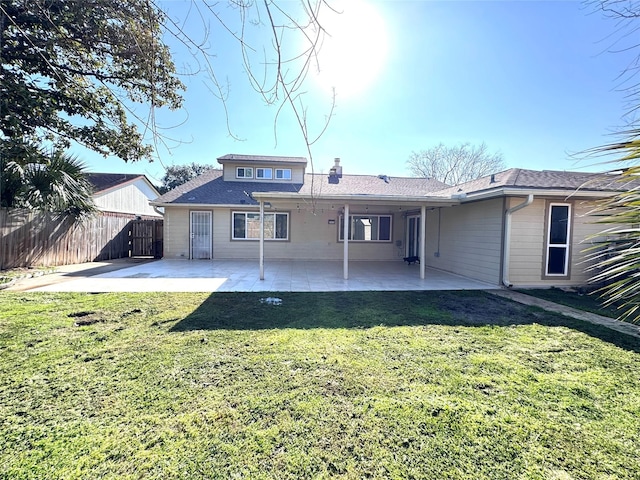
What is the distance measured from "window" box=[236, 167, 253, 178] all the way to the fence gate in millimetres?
4024

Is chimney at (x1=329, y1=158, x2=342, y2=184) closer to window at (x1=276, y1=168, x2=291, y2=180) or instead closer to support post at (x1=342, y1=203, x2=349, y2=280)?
window at (x1=276, y1=168, x2=291, y2=180)

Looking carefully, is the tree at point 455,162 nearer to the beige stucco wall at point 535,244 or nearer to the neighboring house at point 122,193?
the beige stucco wall at point 535,244

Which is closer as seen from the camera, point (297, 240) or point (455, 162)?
point (297, 240)

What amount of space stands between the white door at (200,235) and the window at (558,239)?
11.3m

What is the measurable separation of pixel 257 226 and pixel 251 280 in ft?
15.9

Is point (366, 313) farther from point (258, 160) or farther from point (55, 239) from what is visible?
point (258, 160)

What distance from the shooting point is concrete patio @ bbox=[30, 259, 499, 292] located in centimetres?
710

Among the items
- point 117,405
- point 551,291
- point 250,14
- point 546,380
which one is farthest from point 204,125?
point 551,291

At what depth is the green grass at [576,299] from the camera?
570cm

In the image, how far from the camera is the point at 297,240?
12.8 meters

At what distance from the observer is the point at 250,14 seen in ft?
6.61

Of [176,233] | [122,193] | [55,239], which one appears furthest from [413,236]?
[122,193]

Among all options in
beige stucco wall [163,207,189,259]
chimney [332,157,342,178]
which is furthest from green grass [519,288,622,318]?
beige stucco wall [163,207,189,259]

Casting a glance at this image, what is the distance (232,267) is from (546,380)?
9171 mm
